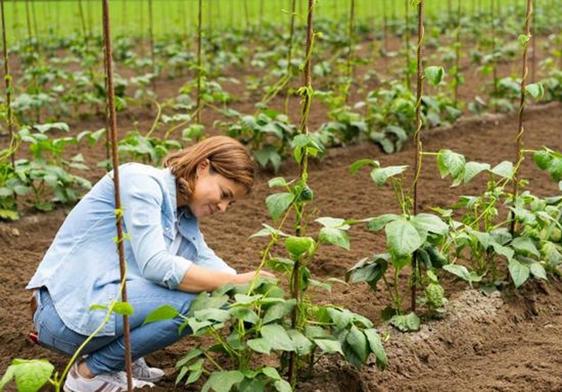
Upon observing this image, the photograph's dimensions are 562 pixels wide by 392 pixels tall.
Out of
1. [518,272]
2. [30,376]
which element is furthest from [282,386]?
[518,272]

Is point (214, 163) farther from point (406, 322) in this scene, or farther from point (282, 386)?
point (406, 322)

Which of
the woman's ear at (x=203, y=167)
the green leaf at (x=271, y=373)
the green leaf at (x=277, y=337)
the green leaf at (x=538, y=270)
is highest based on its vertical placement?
the woman's ear at (x=203, y=167)

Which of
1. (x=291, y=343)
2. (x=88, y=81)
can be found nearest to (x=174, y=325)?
(x=291, y=343)

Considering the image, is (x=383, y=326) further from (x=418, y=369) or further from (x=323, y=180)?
(x=323, y=180)

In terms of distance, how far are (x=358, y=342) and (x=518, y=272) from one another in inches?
38.2

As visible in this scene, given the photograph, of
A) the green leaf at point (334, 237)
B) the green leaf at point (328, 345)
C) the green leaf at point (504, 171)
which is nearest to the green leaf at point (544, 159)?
the green leaf at point (504, 171)

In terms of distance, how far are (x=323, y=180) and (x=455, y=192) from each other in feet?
2.77

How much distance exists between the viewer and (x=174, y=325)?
316 centimetres

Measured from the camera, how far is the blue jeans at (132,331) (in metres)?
3.16

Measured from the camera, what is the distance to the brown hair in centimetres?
327

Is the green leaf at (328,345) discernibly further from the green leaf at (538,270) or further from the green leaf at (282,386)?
the green leaf at (538,270)

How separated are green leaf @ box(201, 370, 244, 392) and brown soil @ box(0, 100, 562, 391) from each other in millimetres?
421

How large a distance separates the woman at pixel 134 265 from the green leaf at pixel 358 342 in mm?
382

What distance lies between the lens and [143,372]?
11.1 feet
